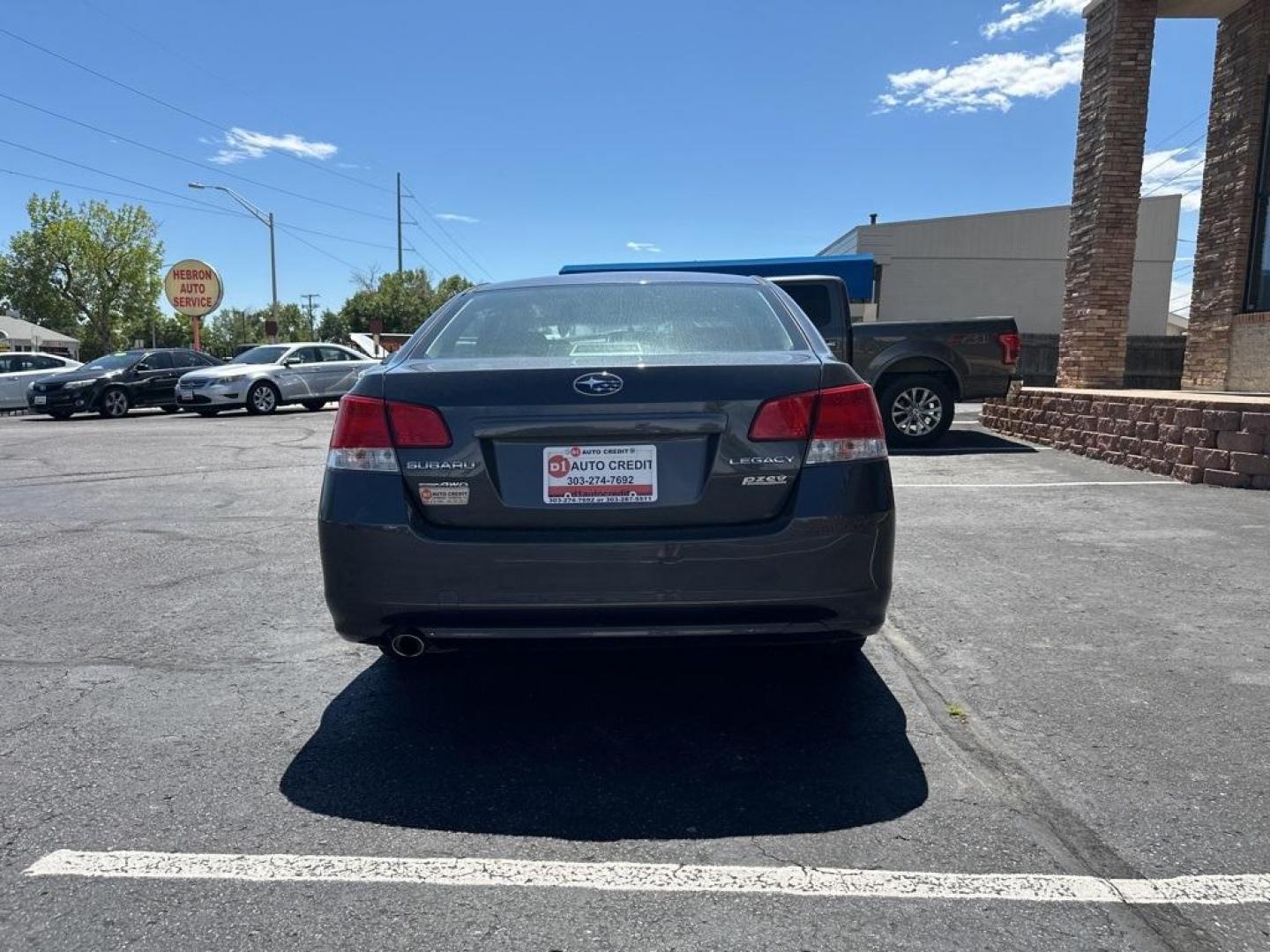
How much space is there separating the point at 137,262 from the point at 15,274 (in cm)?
815

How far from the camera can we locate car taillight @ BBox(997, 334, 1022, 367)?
445 inches

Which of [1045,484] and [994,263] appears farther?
[994,263]

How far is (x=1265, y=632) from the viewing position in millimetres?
4145

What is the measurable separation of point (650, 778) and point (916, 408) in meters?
9.51

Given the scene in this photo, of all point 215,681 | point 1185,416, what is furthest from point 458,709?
point 1185,416

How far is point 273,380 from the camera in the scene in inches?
776

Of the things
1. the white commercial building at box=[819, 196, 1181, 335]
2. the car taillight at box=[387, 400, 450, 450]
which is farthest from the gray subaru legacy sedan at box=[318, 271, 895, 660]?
the white commercial building at box=[819, 196, 1181, 335]

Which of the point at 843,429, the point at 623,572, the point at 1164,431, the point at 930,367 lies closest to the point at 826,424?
the point at 843,429

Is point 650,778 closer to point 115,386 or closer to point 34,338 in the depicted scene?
point 115,386

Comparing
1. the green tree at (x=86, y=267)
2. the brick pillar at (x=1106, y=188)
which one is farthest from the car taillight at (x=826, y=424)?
the green tree at (x=86, y=267)

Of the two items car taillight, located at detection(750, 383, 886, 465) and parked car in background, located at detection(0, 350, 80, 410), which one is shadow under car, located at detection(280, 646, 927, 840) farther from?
parked car in background, located at detection(0, 350, 80, 410)

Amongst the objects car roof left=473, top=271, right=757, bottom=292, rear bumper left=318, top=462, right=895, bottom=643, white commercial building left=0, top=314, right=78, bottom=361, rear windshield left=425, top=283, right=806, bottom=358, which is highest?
white commercial building left=0, top=314, right=78, bottom=361

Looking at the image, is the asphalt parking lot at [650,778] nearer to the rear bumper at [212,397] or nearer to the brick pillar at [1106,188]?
the brick pillar at [1106,188]

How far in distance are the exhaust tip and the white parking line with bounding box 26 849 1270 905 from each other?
691 millimetres
